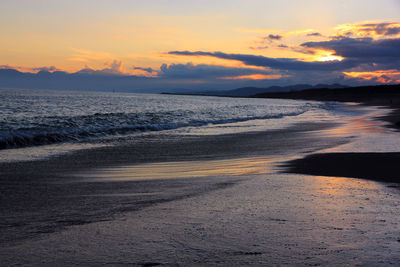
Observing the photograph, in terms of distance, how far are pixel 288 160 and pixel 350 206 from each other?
14.8 feet

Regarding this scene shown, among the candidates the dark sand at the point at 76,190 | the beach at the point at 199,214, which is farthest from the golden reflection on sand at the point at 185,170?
the dark sand at the point at 76,190

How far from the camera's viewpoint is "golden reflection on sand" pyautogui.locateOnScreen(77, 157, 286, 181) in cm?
730

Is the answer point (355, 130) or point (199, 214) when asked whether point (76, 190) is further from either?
point (355, 130)

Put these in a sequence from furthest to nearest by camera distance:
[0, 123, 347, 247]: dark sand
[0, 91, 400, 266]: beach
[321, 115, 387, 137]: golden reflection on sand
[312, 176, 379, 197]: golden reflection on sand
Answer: [321, 115, 387, 137]: golden reflection on sand
[312, 176, 379, 197]: golden reflection on sand
[0, 123, 347, 247]: dark sand
[0, 91, 400, 266]: beach

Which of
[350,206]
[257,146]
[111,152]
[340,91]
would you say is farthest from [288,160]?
[340,91]

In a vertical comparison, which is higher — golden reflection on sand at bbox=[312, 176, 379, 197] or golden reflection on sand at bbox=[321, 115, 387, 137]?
golden reflection on sand at bbox=[321, 115, 387, 137]

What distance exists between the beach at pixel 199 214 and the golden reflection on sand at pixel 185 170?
0.9 inches

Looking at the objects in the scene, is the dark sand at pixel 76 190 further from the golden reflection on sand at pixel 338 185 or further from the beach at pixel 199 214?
the golden reflection on sand at pixel 338 185

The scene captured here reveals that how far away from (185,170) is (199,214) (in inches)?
144

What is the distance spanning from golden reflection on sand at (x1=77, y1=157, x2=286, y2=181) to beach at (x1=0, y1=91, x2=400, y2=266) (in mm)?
22

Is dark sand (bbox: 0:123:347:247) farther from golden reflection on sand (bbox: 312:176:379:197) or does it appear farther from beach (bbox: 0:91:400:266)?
golden reflection on sand (bbox: 312:176:379:197)

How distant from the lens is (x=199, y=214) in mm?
4418

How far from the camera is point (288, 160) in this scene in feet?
30.3

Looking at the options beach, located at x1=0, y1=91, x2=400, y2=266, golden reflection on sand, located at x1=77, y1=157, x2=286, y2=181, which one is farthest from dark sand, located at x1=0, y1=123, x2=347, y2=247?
golden reflection on sand, located at x1=77, y1=157, x2=286, y2=181
